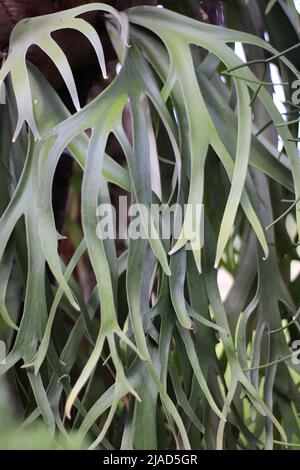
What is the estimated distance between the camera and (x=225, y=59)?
71 cm

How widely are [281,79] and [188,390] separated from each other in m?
0.43

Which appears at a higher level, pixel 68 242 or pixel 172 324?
pixel 68 242

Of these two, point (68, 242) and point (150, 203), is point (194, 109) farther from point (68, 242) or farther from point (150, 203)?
point (68, 242)

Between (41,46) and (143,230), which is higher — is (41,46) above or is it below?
above

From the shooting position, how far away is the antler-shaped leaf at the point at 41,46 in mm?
659

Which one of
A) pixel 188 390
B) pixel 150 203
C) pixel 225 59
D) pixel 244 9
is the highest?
pixel 244 9

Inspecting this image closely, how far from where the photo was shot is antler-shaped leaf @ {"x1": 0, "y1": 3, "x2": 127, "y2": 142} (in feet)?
2.16

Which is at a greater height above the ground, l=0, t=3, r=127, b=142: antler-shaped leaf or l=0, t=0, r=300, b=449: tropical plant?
l=0, t=3, r=127, b=142: antler-shaped leaf

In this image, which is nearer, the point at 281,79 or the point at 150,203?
the point at 150,203

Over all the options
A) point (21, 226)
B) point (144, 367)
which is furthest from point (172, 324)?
point (21, 226)

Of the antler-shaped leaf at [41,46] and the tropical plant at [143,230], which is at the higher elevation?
the antler-shaped leaf at [41,46]

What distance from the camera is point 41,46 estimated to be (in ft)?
2.27
